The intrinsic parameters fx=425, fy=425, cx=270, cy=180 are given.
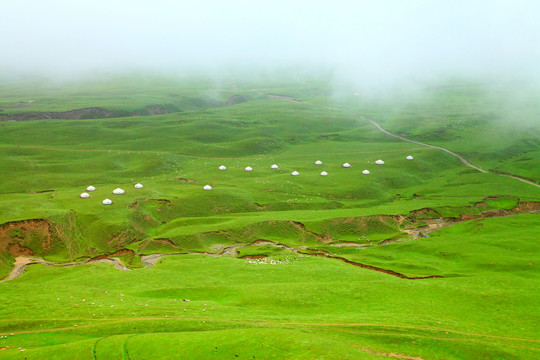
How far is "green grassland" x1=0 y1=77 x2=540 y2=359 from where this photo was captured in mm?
39688

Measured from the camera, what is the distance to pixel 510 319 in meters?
48.1

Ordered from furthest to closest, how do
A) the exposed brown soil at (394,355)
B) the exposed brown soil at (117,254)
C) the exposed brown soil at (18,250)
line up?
the exposed brown soil at (117,254)
the exposed brown soil at (18,250)
the exposed brown soil at (394,355)

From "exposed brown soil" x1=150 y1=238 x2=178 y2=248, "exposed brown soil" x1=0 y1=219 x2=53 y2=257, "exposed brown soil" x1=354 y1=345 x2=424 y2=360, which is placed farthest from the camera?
"exposed brown soil" x1=150 y1=238 x2=178 y2=248

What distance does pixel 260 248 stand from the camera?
82750 mm

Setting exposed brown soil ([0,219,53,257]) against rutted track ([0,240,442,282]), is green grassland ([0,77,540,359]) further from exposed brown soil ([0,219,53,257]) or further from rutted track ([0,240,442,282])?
rutted track ([0,240,442,282])

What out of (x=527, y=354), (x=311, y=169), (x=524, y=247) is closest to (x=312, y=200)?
(x=311, y=169)

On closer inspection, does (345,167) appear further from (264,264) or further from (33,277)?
(33,277)

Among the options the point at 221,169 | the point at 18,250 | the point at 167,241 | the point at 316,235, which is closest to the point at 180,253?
the point at 167,241

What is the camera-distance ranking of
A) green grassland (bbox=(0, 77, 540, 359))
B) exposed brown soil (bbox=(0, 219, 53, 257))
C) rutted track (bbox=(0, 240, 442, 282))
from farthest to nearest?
exposed brown soil (bbox=(0, 219, 53, 257)) → rutted track (bbox=(0, 240, 442, 282)) → green grassland (bbox=(0, 77, 540, 359))

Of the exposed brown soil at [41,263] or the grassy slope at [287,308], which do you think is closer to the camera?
the grassy slope at [287,308]

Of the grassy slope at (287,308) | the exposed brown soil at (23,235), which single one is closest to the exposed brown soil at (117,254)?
the grassy slope at (287,308)

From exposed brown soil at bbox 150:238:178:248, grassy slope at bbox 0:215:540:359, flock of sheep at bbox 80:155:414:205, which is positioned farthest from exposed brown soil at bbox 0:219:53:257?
exposed brown soil at bbox 150:238:178:248

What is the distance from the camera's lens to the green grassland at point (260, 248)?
3969 centimetres

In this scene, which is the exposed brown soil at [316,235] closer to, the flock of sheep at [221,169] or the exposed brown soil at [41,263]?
the flock of sheep at [221,169]
